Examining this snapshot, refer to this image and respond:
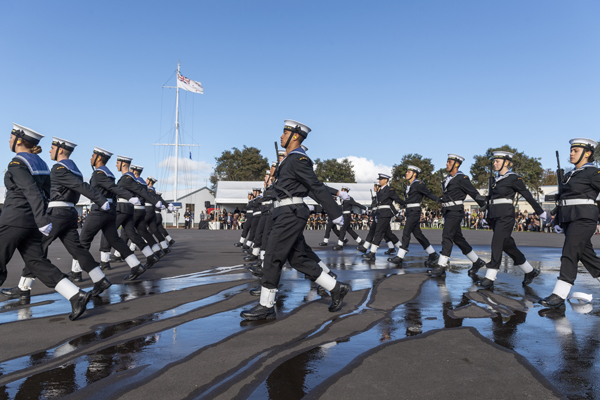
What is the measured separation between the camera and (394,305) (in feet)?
19.0

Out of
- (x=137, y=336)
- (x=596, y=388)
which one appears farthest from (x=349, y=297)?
(x=596, y=388)

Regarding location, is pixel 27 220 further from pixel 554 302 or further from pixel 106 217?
pixel 554 302

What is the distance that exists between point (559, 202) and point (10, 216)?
662 cm

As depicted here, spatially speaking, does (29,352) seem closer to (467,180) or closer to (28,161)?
(28,161)

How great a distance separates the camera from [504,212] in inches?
283

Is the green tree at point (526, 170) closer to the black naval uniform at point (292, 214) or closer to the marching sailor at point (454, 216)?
the marching sailor at point (454, 216)

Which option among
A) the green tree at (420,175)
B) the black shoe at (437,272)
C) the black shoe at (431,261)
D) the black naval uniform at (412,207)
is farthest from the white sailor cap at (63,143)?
the green tree at (420,175)

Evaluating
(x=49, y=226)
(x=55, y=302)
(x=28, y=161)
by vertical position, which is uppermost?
(x=28, y=161)

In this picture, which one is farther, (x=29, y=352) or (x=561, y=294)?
(x=561, y=294)

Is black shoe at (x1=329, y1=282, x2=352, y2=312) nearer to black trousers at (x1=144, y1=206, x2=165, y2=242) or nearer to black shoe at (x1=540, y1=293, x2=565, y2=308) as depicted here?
black shoe at (x1=540, y1=293, x2=565, y2=308)

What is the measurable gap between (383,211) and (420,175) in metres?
42.1

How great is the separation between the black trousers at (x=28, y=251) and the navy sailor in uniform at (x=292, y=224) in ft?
7.46

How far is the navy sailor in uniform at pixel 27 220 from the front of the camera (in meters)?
4.98

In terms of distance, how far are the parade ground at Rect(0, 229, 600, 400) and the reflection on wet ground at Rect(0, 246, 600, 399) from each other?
0.05 feet
